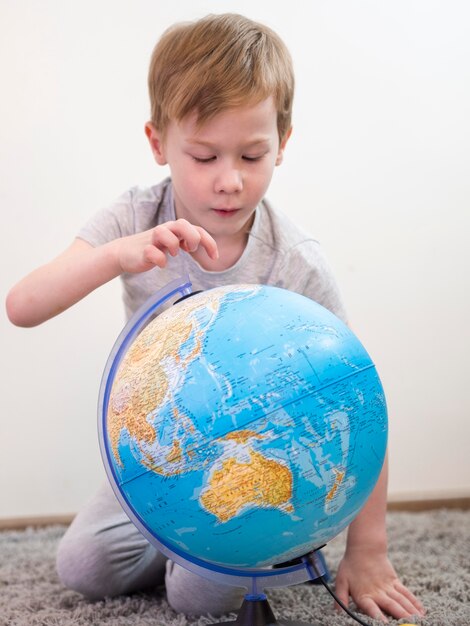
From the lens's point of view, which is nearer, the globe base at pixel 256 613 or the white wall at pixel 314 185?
the globe base at pixel 256 613

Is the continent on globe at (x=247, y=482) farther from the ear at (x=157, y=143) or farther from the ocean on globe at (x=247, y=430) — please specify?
the ear at (x=157, y=143)

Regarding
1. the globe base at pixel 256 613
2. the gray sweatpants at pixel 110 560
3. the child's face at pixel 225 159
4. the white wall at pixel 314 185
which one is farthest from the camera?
the white wall at pixel 314 185

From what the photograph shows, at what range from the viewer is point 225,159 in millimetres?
1503

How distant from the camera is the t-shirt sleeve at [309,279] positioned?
171 centimetres

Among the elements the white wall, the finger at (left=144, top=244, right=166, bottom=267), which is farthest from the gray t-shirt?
the white wall

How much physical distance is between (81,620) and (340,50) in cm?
173

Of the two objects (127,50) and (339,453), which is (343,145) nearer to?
(127,50)

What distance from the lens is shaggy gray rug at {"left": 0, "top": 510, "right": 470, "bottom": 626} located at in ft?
4.95

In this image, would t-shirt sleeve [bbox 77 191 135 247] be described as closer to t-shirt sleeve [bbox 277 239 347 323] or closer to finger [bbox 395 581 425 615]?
t-shirt sleeve [bbox 277 239 347 323]

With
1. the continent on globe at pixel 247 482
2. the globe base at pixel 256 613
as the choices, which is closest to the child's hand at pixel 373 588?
the globe base at pixel 256 613

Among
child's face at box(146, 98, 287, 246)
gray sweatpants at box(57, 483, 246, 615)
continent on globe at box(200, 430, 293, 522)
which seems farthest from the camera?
gray sweatpants at box(57, 483, 246, 615)

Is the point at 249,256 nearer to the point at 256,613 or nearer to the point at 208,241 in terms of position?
the point at 208,241

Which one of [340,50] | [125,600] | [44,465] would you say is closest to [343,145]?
[340,50]

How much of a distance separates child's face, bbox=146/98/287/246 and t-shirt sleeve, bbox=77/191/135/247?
184 millimetres
